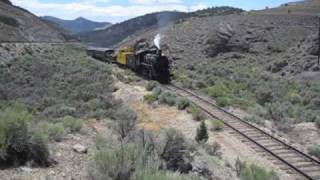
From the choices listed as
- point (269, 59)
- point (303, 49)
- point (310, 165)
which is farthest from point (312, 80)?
point (310, 165)

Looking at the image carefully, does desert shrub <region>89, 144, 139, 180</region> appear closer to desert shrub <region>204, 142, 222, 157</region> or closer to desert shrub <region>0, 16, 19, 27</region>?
desert shrub <region>204, 142, 222, 157</region>

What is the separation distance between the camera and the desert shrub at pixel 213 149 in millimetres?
15270

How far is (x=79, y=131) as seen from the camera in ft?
48.2

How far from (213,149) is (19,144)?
24.5 feet

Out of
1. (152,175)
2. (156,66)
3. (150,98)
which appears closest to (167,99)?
(150,98)

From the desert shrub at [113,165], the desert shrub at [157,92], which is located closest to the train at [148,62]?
the desert shrub at [157,92]

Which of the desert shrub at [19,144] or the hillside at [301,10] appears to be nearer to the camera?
the desert shrub at [19,144]

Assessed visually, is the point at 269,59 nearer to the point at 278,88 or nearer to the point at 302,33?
the point at 302,33

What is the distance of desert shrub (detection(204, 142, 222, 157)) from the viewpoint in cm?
1527

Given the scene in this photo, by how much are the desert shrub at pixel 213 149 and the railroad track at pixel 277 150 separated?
1460 millimetres

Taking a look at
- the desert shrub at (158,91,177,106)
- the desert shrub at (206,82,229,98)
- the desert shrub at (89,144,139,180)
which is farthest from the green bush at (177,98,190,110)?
the desert shrub at (89,144,139,180)

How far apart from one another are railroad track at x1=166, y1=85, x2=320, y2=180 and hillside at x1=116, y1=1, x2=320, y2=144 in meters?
1.62

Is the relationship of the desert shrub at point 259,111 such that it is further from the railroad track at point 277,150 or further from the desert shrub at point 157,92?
the desert shrub at point 157,92

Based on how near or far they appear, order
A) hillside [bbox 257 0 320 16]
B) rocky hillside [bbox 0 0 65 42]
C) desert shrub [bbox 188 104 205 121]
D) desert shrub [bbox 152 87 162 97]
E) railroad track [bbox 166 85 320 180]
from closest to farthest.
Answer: railroad track [bbox 166 85 320 180]
desert shrub [bbox 188 104 205 121]
desert shrub [bbox 152 87 162 97]
rocky hillside [bbox 0 0 65 42]
hillside [bbox 257 0 320 16]
